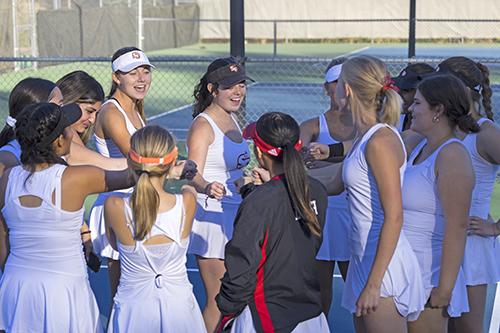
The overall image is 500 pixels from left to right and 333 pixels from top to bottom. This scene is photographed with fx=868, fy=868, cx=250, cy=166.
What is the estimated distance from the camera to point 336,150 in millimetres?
5344

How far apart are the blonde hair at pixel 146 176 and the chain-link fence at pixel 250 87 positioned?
22.5 feet

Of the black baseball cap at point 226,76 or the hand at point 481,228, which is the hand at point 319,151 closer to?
the black baseball cap at point 226,76

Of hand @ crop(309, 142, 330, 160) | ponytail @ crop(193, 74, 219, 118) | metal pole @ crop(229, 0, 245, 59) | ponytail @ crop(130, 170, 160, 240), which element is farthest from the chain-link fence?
ponytail @ crop(130, 170, 160, 240)

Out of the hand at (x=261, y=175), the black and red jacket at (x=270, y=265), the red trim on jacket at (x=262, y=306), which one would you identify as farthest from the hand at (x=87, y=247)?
the red trim on jacket at (x=262, y=306)

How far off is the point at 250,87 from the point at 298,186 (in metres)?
16.0

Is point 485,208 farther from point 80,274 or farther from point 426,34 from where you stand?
point 426,34

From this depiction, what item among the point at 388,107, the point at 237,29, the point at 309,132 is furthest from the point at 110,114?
the point at 237,29

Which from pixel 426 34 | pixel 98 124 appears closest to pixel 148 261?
pixel 98 124

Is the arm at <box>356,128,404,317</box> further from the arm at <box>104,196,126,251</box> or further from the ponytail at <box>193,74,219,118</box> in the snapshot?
the ponytail at <box>193,74,219,118</box>

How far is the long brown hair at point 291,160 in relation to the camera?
12.5 feet

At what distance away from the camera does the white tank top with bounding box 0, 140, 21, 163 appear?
4.38m

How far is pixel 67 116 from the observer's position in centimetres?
410

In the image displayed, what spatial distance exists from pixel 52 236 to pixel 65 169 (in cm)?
32

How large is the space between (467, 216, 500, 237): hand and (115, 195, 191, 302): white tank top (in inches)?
61.7
